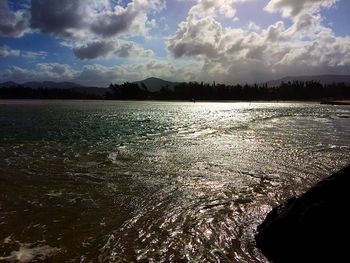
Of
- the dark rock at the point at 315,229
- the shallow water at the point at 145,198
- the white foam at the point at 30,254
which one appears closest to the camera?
the dark rock at the point at 315,229

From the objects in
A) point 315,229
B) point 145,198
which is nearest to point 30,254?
point 145,198

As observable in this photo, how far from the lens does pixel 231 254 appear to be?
A: 6.71 metres

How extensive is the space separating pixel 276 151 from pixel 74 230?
14.1 m

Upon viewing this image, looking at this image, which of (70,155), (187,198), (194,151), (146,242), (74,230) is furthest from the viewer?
(194,151)

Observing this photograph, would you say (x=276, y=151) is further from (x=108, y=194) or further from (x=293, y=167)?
(x=108, y=194)

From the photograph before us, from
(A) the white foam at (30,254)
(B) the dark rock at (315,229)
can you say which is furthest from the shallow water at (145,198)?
(B) the dark rock at (315,229)

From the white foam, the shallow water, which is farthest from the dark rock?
the white foam

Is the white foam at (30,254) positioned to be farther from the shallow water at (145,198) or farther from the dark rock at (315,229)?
the dark rock at (315,229)

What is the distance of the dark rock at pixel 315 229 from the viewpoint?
6.11 metres

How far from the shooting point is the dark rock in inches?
241

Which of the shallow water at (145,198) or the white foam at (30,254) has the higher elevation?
the white foam at (30,254)

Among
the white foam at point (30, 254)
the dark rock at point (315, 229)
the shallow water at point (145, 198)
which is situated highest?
the dark rock at point (315, 229)

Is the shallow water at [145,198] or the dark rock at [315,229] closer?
the dark rock at [315,229]

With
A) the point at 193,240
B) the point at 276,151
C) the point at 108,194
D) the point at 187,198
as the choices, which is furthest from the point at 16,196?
the point at 276,151
